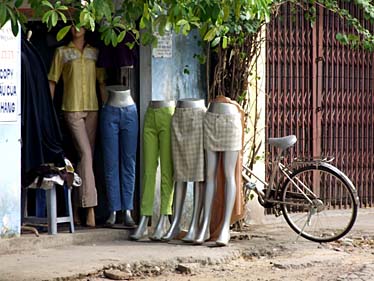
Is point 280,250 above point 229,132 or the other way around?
the other way around

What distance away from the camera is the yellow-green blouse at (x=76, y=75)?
9.63 m

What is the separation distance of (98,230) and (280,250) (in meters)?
1.85

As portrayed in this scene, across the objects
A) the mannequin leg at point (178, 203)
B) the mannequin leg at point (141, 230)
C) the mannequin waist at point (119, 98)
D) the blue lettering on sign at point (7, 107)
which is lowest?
the mannequin leg at point (141, 230)

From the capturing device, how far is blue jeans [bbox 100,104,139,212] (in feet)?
31.4

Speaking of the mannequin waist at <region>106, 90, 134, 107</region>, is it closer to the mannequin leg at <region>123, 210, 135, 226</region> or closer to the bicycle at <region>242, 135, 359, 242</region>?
the mannequin leg at <region>123, 210, 135, 226</region>

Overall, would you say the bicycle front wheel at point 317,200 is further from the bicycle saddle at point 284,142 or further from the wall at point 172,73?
the wall at point 172,73

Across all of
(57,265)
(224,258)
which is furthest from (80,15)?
(224,258)

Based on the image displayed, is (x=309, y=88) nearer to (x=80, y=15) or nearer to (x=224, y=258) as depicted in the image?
(x=224, y=258)

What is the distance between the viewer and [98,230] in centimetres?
957

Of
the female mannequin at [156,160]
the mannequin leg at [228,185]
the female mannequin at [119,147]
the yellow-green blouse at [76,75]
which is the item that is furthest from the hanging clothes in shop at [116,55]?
the mannequin leg at [228,185]

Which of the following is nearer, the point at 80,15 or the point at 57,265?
the point at 80,15

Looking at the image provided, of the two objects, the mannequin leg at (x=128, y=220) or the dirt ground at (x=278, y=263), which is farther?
the mannequin leg at (x=128, y=220)

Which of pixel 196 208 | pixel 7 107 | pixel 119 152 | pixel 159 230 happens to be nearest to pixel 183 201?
pixel 196 208

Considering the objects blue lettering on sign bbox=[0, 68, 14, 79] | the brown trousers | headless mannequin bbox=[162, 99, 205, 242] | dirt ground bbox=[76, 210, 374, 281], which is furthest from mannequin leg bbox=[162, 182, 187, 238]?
blue lettering on sign bbox=[0, 68, 14, 79]
